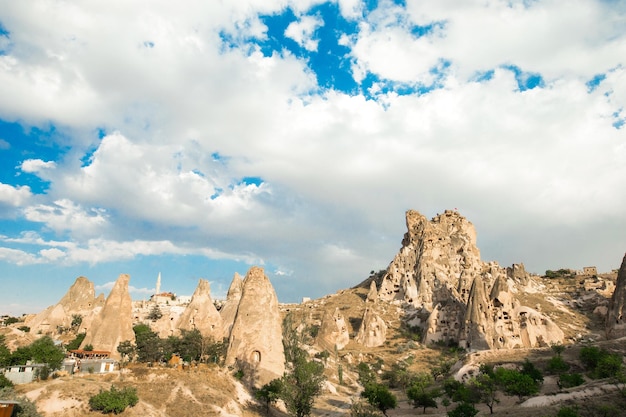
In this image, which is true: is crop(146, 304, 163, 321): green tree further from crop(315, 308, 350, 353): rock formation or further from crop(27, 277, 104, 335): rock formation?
crop(315, 308, 350, 353): rock formation

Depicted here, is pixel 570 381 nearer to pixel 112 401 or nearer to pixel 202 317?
pixel 112 401

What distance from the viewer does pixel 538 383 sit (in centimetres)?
3697

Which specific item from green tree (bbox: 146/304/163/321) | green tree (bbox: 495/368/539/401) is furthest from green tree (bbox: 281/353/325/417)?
green tree (bbox: 146/304/163/321)

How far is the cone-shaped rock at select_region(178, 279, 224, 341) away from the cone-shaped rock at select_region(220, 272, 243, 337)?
0.91 meters

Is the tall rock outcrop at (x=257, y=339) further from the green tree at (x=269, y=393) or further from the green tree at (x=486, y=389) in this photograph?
the green tree at (x=486, y=389)

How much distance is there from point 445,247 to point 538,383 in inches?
2475

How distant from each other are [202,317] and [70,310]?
3185cm

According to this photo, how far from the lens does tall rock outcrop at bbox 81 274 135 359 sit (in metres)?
49.5

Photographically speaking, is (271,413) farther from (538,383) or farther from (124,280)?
(124,280)

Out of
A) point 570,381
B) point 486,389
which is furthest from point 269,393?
point 570,381

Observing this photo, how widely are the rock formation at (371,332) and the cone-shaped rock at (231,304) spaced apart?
22.6 metres

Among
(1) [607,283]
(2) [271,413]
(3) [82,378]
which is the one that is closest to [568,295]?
(1) [607,283]

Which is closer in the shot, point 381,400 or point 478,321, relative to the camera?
point 381,400

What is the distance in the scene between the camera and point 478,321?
61.7 m
